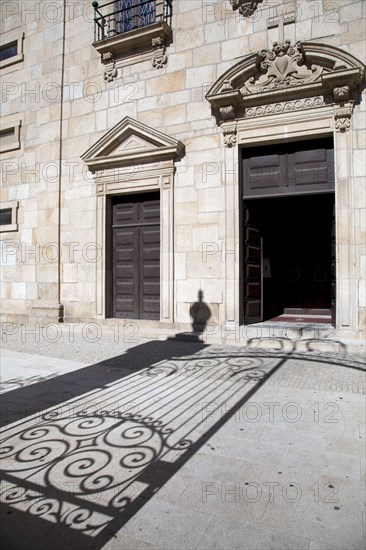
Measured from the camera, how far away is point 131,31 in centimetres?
954

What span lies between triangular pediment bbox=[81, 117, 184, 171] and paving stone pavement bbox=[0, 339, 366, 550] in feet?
17.7

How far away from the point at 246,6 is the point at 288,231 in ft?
18.9

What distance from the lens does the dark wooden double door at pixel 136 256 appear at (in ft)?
31.8

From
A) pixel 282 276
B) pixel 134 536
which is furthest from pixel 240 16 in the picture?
pixel 134 536

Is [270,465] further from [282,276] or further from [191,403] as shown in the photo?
[282,276]

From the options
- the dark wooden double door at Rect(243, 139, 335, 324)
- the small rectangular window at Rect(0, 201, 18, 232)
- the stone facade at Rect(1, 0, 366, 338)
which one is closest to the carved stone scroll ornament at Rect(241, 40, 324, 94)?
the stone facade at Rect(1, 0, 366, 338)

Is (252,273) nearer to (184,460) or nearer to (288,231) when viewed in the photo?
(288,231)

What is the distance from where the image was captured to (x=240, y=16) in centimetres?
864

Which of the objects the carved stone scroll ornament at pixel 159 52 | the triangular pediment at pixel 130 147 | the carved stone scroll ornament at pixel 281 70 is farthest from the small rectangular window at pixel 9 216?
the carved stone scroll ornament at pixel 281 70

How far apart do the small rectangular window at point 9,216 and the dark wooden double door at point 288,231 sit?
6669 mm

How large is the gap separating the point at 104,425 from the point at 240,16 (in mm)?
8863

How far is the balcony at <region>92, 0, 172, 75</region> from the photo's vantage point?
9.38 m

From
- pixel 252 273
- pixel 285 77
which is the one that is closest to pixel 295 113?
pixel 285 77

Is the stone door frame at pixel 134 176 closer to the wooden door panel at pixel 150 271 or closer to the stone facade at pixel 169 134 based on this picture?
the stone facade at pixel 169 134
